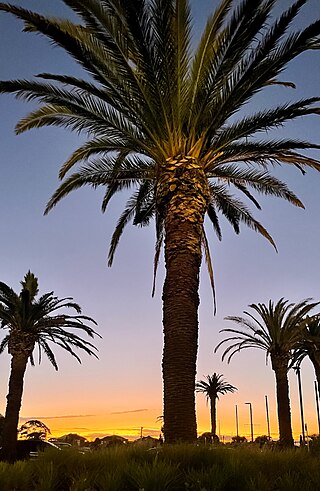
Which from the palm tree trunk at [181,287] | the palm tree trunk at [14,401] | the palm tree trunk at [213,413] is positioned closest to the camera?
the palm tree trunk at [181,287]

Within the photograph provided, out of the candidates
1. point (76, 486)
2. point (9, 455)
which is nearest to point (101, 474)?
point (76, 486)

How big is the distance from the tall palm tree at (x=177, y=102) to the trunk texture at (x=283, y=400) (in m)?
18.1

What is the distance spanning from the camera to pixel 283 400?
29.7 metres

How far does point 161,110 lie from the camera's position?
12328 mm

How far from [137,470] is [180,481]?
551mm

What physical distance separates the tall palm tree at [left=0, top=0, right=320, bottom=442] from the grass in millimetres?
2441

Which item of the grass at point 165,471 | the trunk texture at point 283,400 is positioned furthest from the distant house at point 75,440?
the trunk texture at point 283,400

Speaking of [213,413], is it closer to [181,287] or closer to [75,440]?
[75,440]

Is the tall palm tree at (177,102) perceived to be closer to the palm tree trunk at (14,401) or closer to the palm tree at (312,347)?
the palm tree trunk at (14,401)

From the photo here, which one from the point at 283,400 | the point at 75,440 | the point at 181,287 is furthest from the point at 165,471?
the point at 283,400

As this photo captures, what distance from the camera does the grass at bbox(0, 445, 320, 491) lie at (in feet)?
22.5

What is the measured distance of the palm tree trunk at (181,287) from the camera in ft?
35.3

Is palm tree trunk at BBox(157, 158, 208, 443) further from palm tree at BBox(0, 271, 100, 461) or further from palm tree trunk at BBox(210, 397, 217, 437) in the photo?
palm tree trunk at BBox(210, 397, 217, 437)

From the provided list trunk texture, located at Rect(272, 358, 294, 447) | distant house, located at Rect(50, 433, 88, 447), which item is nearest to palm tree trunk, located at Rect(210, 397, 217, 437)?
distant house, located at Rect(50, 433, 88, 447)
